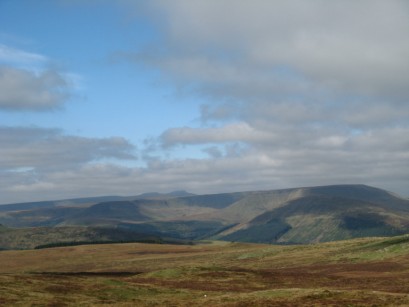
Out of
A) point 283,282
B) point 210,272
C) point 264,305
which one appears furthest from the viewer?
point 210,272

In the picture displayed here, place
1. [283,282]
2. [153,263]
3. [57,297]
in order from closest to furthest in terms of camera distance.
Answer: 1. [57,297]
2. [283,282]
3. [153,263]

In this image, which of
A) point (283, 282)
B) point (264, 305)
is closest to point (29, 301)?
point (264, 305)

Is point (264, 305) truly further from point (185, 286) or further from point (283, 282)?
point (283, 282)

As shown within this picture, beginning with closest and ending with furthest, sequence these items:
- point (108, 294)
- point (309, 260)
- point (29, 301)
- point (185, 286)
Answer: point (29, 301), point (108, 294), point (185, 286), point (309, 260)

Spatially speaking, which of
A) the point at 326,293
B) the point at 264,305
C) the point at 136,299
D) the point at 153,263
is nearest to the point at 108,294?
the point at 136,299

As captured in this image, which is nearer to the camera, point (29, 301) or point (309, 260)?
point (29, 301)

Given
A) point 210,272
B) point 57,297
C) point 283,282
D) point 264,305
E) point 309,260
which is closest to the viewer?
point 264,305

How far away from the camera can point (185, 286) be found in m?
83.6

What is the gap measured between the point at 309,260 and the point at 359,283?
66.5 meters

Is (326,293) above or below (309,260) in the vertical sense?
above

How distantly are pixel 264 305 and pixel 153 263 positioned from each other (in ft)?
427

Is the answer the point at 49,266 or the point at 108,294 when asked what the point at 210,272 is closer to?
the point at 108,294

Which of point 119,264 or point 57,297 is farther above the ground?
point 57,297

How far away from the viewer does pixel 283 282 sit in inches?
3565
